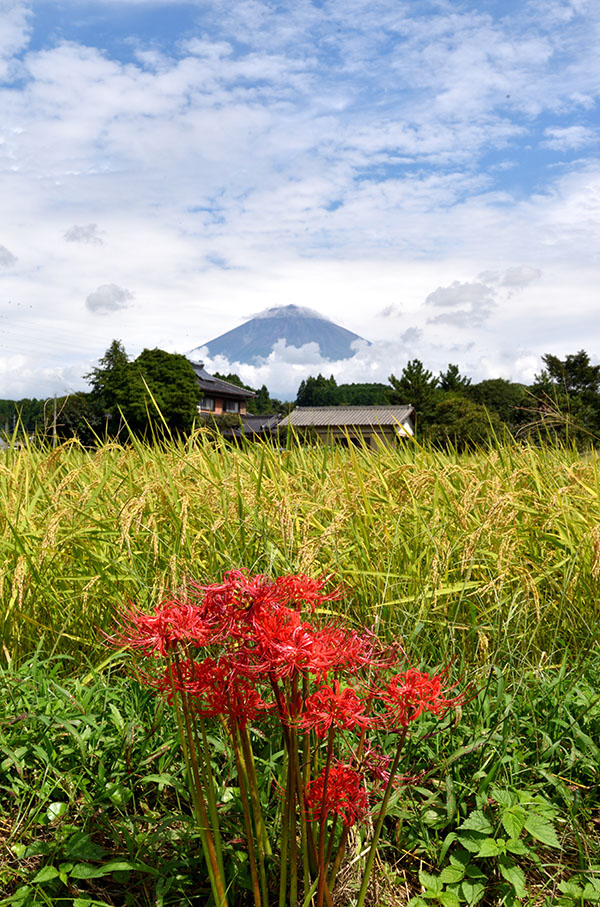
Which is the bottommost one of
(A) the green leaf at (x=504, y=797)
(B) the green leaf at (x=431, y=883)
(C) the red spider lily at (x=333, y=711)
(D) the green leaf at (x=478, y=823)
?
(B) the green leaf at (x=431, y=883)

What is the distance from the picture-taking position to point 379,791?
1924 mm

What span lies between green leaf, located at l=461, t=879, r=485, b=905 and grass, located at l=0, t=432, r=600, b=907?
3.5 inches

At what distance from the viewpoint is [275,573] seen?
2672mm

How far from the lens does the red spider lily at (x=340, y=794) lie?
4.73ft

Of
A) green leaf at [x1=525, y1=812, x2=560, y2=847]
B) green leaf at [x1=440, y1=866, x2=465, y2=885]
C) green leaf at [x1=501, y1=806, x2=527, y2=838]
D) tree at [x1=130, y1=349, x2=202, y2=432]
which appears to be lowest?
green leaf at [x1=440, y1=866, x2=465, y2=885]

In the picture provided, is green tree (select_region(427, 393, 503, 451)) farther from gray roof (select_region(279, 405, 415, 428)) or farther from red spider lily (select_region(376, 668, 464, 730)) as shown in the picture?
red spider lily (select_region(376, 668, 464, 730))

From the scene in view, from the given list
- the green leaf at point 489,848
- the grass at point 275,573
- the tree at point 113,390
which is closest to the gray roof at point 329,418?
the grass at point 275,573

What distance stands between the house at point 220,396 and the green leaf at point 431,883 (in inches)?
2298

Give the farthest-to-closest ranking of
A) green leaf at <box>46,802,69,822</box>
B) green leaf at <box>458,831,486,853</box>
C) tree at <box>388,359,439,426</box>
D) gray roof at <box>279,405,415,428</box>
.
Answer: tree at <box>388,359,439,426</box> → gray roof at <box>279,405,415,428</box> → green leaf at <box>46,802,69,822</box> → green leaf at <box>458,831,486,853</box>

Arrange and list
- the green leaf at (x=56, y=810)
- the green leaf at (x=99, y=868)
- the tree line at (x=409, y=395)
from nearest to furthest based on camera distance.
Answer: the green leaf at (x=99, y=868) < the green leaf at (x=56, y=810) < the tree line at (x=409, y=395)

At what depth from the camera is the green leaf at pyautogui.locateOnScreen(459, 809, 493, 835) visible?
183 centimetres

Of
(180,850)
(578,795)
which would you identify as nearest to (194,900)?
(180,850)

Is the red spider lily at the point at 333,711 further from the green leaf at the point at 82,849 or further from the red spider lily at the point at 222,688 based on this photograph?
the green leaf at the point at 82,849

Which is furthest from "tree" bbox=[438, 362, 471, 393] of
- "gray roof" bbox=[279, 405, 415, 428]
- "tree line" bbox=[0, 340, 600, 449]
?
"gray roof" bbox=[279, 405, 415, 428]
